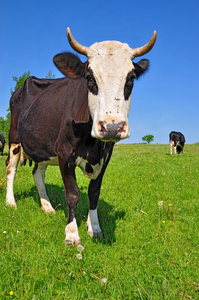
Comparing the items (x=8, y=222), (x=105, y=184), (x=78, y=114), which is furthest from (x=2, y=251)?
(x=105, y=184)

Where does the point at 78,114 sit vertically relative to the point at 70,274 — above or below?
above

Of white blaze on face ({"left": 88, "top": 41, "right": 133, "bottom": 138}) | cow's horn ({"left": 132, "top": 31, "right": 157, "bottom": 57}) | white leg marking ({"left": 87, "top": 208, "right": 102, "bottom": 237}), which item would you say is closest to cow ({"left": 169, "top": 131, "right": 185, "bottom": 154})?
white leg marking ({"left": 87, "top": 208, "right": 102, "bottom": 237})

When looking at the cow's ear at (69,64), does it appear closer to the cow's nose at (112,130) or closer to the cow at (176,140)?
the cow's nose at (112,130)

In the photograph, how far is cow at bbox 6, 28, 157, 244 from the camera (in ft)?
10.5

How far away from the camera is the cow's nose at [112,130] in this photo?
3002mm

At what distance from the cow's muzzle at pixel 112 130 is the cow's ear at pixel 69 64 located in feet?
4.69

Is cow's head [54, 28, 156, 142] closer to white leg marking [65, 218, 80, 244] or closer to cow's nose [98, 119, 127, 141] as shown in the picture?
cow's nose [98, 119, 127, 141]

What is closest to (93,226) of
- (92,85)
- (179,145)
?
(92,85)

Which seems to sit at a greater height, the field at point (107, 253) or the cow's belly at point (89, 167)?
the cow's belly at point (89, 167)

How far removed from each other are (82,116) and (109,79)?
1.07 meters

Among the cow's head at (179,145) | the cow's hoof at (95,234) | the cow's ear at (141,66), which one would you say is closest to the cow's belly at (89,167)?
the cow's hoof at (95,234)

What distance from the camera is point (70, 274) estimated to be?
3.27 metres

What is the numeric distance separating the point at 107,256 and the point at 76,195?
1107mm

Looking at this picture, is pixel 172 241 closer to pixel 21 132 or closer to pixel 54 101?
pixel 54 101
